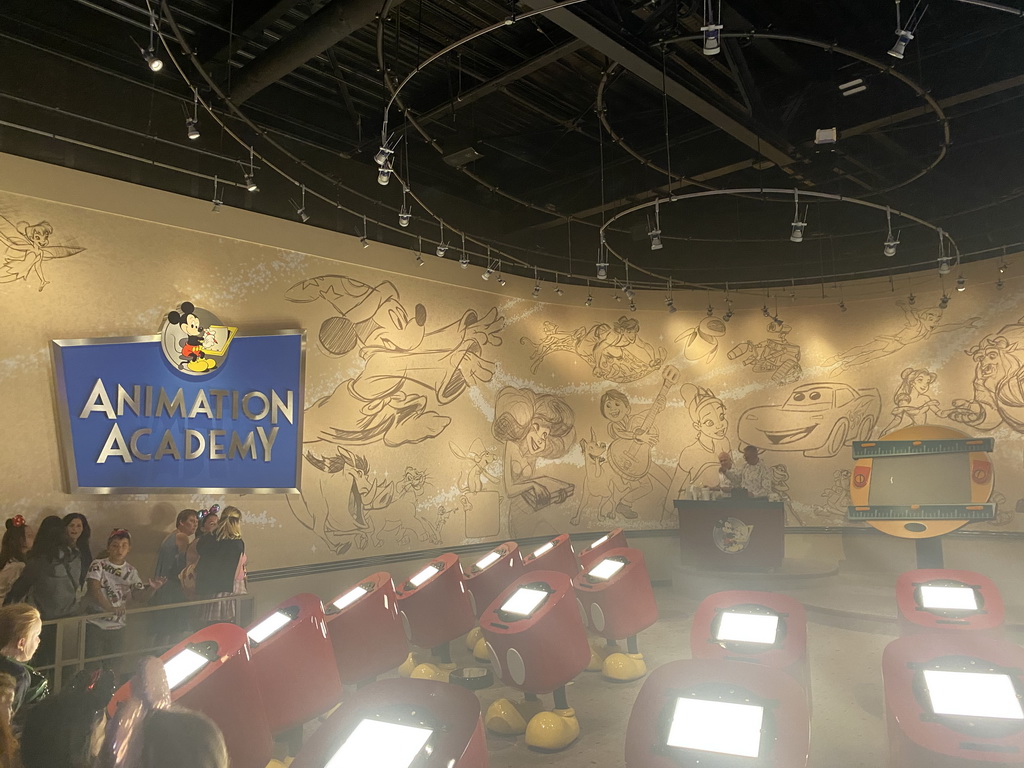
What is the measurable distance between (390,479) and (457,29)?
5.37 metres

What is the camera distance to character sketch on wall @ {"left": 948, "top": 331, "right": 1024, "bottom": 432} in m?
9.77

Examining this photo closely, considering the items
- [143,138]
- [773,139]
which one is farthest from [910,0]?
[143,138]

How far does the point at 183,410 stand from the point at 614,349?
685 cm

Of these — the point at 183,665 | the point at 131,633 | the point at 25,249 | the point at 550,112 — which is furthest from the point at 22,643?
the point at 550,112

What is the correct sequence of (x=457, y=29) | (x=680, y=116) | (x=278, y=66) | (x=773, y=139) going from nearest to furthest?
(x=278, y=66)
(x=457, y=29)
(x=773, y=139)
(x=680, y=116)

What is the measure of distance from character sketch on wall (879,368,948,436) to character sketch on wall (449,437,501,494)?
596 centimetres

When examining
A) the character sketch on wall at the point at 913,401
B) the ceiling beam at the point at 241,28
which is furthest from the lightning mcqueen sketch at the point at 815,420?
the ceiling beam at the point at 241,28

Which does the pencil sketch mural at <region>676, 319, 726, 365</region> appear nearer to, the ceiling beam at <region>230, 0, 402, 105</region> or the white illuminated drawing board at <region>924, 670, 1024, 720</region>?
the ceiling beam at <region>230, 0, 402, 105</region>

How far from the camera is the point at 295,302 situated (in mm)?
8555

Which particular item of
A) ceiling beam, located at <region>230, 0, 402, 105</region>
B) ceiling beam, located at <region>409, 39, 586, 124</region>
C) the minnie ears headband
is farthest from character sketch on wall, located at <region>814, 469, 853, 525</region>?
ceiling beam, located at <region>230, 0, 402, 105</region>

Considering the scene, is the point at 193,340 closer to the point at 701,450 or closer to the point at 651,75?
the point at 651,75

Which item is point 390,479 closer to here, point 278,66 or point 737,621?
point 278,66

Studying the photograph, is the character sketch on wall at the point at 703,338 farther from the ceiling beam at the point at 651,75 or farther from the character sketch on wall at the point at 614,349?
the ceiling beam at the point at 651,75

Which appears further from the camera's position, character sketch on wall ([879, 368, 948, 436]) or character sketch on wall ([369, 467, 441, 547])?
character sketch on wall ([879, 368, 948, 436])
